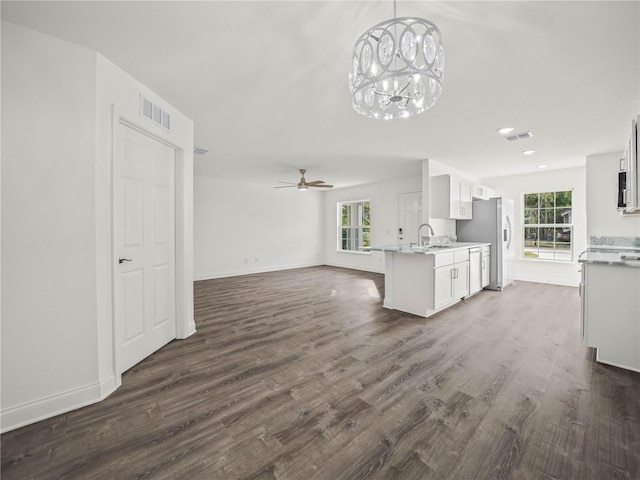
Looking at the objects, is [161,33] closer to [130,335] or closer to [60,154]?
[60,154]

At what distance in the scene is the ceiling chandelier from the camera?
1.34 m

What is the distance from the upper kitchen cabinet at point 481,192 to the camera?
5688 millimetres

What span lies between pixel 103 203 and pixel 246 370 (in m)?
1.79

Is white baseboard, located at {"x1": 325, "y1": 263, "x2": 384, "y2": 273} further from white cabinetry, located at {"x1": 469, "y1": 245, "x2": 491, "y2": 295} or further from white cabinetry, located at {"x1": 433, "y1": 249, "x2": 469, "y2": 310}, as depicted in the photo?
Result: white cabinetry, located at {"x1": 433, "y1": 249, "x2": 469, "y2": 310}

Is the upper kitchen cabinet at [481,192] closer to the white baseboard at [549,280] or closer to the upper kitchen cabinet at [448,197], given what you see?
the upper kitchen cabinet at [448,197]

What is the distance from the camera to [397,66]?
5.42 feet

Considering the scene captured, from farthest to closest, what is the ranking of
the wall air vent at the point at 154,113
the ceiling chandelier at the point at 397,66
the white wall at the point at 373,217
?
the white wall at the point at 373,217 < the wall air vent at the point at 154,113 < the ceiling chandelier at the point at 397,66

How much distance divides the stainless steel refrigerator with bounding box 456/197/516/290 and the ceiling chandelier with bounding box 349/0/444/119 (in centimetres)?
470

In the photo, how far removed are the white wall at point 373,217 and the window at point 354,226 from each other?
0.17 meters

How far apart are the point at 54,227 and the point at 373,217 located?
6.88 m

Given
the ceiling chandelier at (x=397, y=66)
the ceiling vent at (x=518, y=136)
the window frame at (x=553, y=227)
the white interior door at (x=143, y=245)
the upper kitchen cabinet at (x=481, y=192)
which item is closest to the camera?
the ceiling chandelier at (x=397, y=66)

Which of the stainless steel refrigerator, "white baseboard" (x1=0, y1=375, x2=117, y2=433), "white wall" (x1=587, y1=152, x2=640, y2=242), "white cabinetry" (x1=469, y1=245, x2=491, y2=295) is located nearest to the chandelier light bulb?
"white baseboard" (x1=0, y1=375, x2=117, y2=433)

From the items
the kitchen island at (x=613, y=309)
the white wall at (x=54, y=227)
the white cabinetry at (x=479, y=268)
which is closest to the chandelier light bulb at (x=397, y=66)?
the white wall at (x=54, y=227)

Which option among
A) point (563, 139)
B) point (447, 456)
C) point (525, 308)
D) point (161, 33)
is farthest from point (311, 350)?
point (563, 139)
